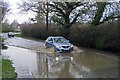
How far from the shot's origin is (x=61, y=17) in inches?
1353

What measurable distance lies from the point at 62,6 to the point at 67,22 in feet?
7.78

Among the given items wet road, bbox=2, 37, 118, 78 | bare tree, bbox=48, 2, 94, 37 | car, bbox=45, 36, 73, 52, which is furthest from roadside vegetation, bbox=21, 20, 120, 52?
wet road, bbox=2, 37, 118, 78

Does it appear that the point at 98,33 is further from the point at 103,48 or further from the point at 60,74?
the point at 60,74

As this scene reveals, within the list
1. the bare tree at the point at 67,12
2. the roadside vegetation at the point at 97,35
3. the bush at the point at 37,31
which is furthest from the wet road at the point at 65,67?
the bush at the point at 37,31

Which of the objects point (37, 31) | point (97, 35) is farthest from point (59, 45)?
point (37, 31)

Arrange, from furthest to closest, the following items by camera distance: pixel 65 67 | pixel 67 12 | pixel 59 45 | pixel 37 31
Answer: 1. pixel 37 31
2. pixel 67 12
3. pixel 59 45
4. pixel 65 67

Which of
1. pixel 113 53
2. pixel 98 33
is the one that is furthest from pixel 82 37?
pixel 113 53

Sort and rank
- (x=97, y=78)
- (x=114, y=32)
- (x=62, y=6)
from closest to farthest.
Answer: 1. (x=97, y=78)
2. (x=114, y=32)
3. (x=62, y=6)

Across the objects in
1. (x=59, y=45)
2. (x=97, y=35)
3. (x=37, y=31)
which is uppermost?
(x=97, y=35)

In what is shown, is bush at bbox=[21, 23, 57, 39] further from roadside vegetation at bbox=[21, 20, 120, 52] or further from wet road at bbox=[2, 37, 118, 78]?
wet road at bbox=[2, 37, 118, 78]

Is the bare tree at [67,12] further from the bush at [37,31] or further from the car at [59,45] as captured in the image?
the car at [59,45]

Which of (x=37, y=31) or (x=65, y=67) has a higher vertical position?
(x=37, y=31)

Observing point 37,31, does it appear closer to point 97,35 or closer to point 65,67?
point 97,35

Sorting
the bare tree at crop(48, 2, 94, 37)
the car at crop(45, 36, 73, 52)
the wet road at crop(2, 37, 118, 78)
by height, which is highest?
the bare tree at crop(48, 2, 94, 37)
